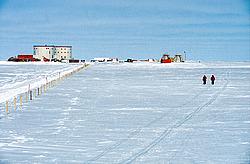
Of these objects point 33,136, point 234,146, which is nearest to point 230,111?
point 234,146

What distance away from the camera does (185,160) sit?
8.33 metres

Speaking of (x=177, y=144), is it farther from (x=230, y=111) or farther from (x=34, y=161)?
(x=230, y=111)

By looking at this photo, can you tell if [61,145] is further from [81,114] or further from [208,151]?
[81,114]

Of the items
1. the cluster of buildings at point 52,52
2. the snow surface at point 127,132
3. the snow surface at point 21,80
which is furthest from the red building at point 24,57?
the snow surface at point 127,132

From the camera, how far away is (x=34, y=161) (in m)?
8.31

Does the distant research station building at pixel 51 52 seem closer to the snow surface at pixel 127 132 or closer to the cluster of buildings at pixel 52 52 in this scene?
the cluster of buildings at pixel 52 52

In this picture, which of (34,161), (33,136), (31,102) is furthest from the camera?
(31,102)

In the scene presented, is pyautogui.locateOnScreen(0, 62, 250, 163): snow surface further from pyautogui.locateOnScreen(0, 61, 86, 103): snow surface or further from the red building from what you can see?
the red building

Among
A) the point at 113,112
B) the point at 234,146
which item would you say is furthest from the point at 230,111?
the point at 234,146

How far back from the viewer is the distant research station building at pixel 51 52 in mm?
183625

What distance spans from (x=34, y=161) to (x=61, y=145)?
1.52 meters

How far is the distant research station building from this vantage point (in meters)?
184

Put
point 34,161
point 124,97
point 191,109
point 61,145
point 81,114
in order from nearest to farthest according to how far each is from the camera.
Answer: point 34,161
point 61,145
point 81,114
point 191,109
point 124,97

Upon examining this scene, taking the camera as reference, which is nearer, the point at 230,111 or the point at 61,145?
the point at 61,145
